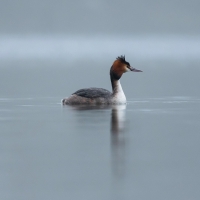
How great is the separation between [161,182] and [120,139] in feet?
8.62

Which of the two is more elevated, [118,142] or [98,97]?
[98,97]

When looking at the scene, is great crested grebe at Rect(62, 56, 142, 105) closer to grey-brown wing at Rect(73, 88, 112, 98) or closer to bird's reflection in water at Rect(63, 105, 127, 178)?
grey-brown wing at Rect(73, 88, 112, 98)

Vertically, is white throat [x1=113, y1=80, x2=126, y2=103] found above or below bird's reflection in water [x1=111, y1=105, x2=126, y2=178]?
above

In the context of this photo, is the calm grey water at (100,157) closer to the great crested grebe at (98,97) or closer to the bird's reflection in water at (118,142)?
the bird's reflection in water at (118,142)

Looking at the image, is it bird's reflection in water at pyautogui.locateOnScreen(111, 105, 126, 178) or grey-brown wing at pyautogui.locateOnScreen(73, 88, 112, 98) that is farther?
grey-brown wing at pyautogui.locateOnScreen(73, 88, 112, 98)

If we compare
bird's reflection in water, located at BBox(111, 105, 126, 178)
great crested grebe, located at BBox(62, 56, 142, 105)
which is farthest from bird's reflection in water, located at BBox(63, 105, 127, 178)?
great crested grebe, located at BBox(62, 56, 142, 105)

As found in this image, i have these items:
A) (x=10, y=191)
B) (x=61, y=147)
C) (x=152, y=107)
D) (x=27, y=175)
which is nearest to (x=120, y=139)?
(x=61, y=147)

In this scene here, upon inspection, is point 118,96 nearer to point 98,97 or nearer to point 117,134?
point 98,97

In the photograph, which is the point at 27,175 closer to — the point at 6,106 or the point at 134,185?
the point at 134,185

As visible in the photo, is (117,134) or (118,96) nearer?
(117,134)

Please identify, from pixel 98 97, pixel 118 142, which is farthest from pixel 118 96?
pixel 118 142

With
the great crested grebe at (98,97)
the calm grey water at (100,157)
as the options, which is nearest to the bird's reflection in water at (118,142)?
the calm grey water at (100,157)

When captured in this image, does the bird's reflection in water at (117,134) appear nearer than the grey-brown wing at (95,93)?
Yes

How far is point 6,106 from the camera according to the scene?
51.6 ft
